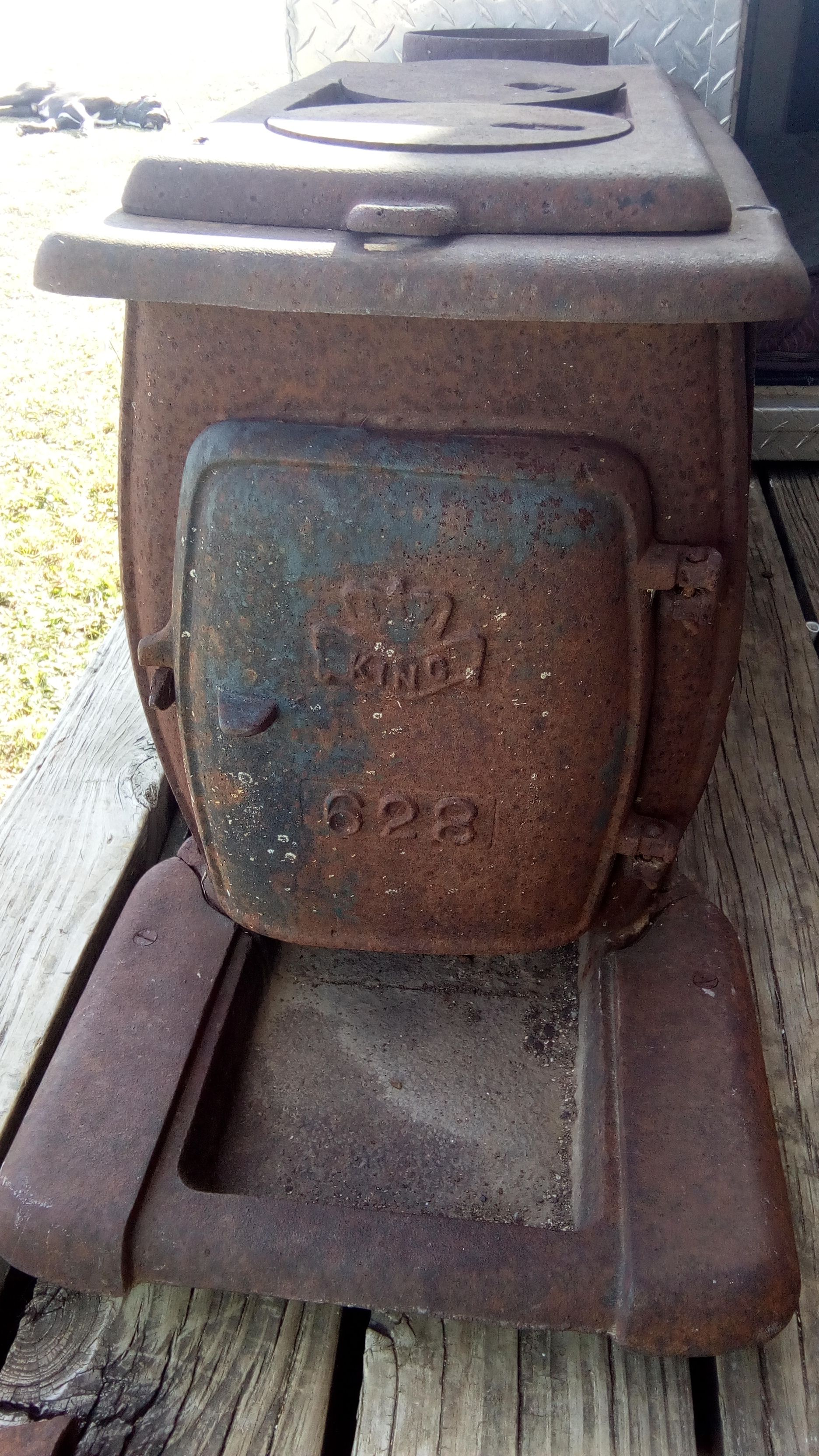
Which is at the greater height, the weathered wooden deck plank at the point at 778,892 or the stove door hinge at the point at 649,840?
the stove door hinge at the point at 649,840

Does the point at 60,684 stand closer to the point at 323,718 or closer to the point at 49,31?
the point at 323,718

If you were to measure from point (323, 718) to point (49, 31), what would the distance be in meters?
10.0

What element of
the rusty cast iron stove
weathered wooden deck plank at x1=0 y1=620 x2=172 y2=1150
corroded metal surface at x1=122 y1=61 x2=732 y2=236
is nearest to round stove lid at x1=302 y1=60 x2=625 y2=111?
the rusty cast iron stove

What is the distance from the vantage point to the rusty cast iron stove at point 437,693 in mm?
924

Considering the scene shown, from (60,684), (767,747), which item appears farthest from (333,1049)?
(60,684)

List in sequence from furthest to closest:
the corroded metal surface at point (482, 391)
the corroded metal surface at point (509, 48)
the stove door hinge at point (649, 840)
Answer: the corroded metal surface at point (509, 48), the stove door hinge at point (649, 840), the corroded metal surface at point (482, 391)

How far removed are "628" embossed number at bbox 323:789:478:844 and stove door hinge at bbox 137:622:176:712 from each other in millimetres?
209

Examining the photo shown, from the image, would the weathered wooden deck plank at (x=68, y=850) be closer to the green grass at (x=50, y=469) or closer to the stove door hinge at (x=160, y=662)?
the green grass at (x=50, y=469)

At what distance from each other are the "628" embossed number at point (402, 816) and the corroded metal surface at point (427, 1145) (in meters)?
0.30

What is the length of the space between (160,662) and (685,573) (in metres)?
0.54

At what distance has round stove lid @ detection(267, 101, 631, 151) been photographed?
41.4 inches

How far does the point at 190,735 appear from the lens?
45.3 inches

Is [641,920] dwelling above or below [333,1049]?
above

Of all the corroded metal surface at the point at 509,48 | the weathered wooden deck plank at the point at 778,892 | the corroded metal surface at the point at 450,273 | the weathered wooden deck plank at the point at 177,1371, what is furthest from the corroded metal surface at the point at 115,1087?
the corroded metal surface at the point at 509,48
